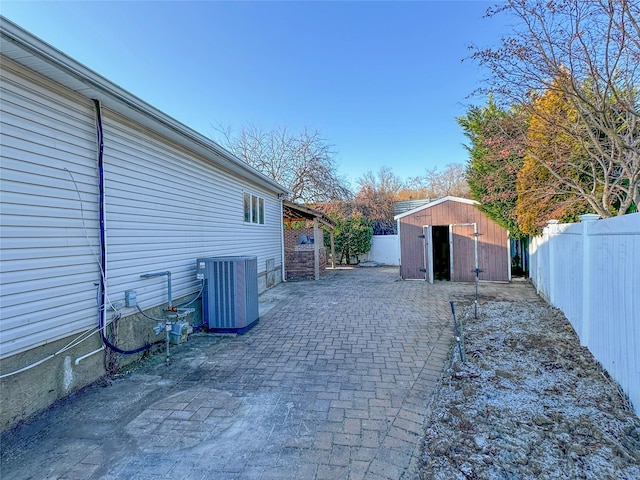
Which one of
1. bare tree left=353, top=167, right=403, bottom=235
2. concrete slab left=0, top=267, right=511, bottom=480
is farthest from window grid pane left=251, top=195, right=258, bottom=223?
bare tree left=353, top=167, right=403, bottom=235

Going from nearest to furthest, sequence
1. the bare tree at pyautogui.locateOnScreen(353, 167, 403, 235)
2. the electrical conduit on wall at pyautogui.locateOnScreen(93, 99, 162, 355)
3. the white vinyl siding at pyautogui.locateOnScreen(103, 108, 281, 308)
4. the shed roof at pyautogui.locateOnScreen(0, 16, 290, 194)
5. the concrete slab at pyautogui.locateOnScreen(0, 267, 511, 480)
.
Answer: the concrete slab at pyautogui.locateOnScreen(0, 267, 511, 480), the shed roof at pyautogui.locateOnScreen(0, 16, 290, 194), the electrical conduit on wall at pyautogui.locateOnScreen(93, 99, 162, 355), the white vinyl siding at pyautogui.locateOnScreen(103, 108, 281, 308), the bare tree at pyautogui.locateOnScreen(353, 167, 403, 235)

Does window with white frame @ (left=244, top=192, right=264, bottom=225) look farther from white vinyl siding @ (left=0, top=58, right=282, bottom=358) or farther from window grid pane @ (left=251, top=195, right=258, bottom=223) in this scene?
white vinyl siding @ (left=0, top=58, right=282, bottom=358)

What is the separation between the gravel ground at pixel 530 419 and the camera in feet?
6.19

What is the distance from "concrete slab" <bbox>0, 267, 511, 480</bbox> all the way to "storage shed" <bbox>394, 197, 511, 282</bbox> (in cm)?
593

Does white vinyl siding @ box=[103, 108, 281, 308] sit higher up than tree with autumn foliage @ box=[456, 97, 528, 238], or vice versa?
tree with autumn foliage @ box=[456, 97, 528, 238]

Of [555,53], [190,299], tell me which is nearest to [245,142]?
[190,299]

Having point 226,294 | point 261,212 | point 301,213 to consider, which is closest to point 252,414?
point 226,294

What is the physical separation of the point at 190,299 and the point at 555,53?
7108 mm

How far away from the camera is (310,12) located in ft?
25.1

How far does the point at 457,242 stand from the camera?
396 inches

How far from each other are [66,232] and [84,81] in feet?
4.90

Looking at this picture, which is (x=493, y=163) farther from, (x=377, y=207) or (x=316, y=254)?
(x=377, y=207)

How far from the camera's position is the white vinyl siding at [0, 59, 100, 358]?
2518 mm

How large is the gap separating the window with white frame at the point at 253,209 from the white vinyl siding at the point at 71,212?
2.95 meters
